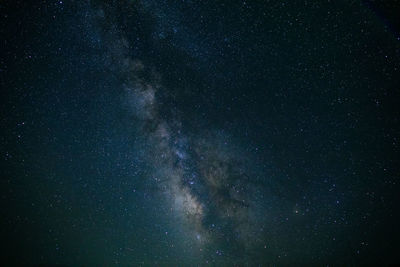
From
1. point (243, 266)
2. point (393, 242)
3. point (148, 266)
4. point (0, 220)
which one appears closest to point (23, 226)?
point (0, 220)

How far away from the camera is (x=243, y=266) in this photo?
10.1 m

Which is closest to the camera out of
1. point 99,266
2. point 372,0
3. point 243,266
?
point 372,0

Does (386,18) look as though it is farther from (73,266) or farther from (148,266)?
(148,266)

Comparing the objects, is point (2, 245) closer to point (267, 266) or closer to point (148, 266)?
point (148, 266)

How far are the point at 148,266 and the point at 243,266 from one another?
96.3 ft

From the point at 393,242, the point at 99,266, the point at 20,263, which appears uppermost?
the point at 393,242

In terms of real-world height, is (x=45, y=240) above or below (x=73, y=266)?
above

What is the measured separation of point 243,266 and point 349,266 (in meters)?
21.5

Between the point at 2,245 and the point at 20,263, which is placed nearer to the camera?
the point at 2,245

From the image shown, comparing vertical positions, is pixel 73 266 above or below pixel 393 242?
below

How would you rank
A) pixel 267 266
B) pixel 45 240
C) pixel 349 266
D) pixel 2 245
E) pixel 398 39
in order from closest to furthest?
1. pixel 398 39
2. pixel 2 245
3. pixel 349 266
4. pixel 45 240
5. pixel 267 266

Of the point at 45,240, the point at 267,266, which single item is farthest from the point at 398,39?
the point at 267,266

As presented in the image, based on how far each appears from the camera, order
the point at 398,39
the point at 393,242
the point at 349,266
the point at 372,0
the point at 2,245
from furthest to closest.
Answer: the point at 349,266 < the point at 2,245 < the point at 393,242 < the point at 398,39 < the point at 372,0

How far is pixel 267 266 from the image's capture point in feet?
106
